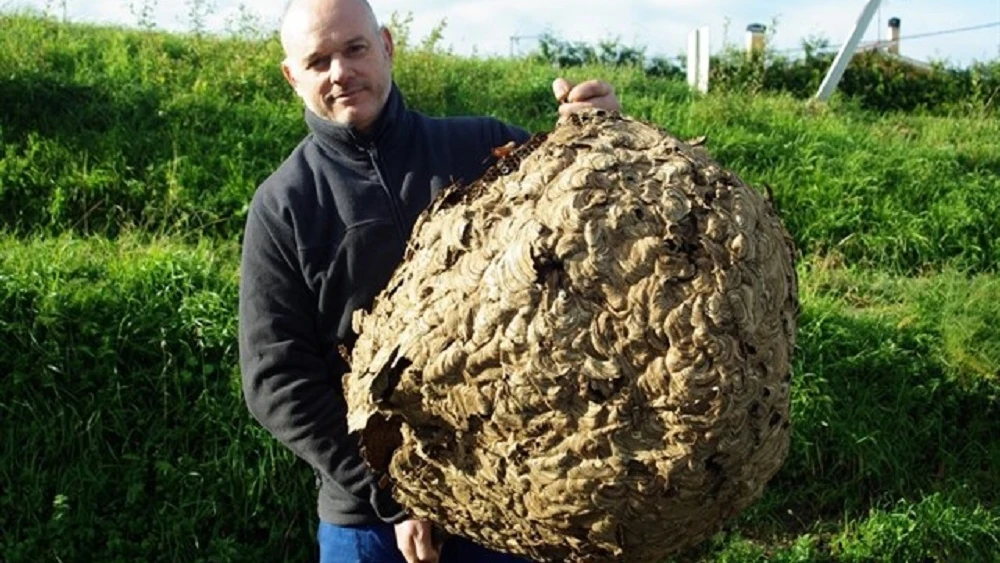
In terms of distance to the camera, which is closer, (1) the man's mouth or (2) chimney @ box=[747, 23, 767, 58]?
(1) the man's mouth

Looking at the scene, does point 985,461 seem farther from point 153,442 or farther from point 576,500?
point 576,500

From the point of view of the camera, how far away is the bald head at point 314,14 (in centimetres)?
314

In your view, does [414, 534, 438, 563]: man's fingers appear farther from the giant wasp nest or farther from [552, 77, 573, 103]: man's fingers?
[552, 77, 573, 103]: man's fingers

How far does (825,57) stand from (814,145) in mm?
4724

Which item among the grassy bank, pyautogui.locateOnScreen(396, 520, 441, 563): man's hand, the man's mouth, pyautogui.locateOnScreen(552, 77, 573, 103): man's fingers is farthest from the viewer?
the grassy bank

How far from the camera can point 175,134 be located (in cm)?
836

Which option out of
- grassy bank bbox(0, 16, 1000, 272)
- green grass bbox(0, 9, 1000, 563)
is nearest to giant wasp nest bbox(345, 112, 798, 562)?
green grass bbox(0, 9, 1000, 563)

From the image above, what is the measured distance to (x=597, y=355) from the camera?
93.7 inches

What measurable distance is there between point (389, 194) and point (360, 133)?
17 cm

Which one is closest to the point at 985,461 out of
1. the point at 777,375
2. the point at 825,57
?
the point at 777,375

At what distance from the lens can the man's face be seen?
→ 314 centimetres

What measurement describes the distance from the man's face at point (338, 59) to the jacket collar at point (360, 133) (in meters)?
0.02

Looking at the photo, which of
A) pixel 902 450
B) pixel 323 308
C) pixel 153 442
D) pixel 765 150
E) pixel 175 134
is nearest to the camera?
pixel 323 308

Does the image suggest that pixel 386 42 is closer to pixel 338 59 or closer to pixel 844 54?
pixel 338 59
